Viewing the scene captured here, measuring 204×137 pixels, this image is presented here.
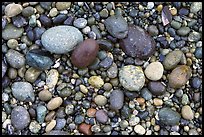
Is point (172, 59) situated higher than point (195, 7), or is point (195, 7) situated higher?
point (195, 7)

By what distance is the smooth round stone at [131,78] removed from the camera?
181 centimetres

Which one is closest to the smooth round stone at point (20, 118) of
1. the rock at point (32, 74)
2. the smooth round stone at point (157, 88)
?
the rock at point (32, 74)

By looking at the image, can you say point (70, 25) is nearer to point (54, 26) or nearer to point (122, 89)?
point (54, 26)

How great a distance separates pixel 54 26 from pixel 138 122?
1.60 ft

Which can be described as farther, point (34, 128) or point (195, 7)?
point (195, 7)

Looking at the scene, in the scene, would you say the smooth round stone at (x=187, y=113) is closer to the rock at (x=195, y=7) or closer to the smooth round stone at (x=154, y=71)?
the smooth round stone at (x=154, y=71)

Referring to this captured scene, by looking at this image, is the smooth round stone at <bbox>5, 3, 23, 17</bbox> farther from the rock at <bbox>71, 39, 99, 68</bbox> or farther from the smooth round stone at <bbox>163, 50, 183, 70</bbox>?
the smooth round stone at <bbox>163, 50, 183, 70</bbox>

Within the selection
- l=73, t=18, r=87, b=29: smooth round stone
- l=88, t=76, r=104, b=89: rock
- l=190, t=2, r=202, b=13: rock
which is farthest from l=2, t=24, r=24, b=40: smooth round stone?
l=190, t=2, r=202, b=13: rock

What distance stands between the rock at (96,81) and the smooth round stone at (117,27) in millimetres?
176

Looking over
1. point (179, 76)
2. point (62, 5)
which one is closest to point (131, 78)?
point (179, 76)

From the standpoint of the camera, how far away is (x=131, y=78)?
1.81 m

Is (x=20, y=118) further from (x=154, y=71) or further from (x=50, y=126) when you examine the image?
(x=154, y=71)

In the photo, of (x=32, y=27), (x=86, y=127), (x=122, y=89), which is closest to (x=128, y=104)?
(x=122, y=89)

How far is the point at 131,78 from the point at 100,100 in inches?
5.6
